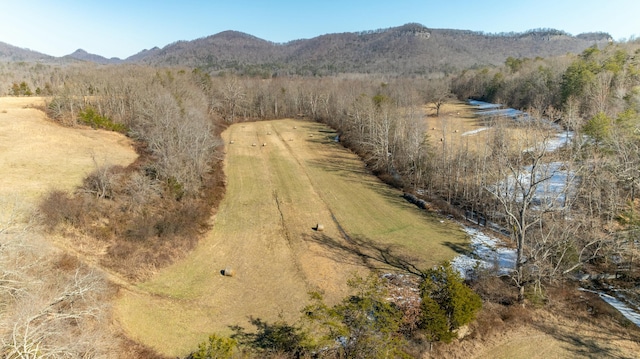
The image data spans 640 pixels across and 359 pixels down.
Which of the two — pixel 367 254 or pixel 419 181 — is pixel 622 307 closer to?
pixel 367 254

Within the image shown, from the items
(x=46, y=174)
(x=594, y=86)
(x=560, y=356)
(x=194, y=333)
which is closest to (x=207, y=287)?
(x=194, y=333)

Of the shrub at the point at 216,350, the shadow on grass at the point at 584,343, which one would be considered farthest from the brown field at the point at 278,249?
the shrub at the point at 216,350

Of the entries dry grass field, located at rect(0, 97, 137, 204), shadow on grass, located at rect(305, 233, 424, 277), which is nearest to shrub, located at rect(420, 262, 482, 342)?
shadow on grass, located at rect(305, 233, 424, 277)

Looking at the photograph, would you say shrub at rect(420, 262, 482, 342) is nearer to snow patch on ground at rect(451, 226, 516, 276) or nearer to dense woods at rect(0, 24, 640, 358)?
dense woods at rect(0, 24, 640, 358)

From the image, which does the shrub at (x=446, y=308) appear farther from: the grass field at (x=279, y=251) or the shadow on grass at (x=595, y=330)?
the grass field at (x=279, y=251)

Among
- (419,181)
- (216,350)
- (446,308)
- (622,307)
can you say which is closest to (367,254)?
(446,308)

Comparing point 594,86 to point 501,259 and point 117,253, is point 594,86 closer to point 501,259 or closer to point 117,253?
point 501,259
